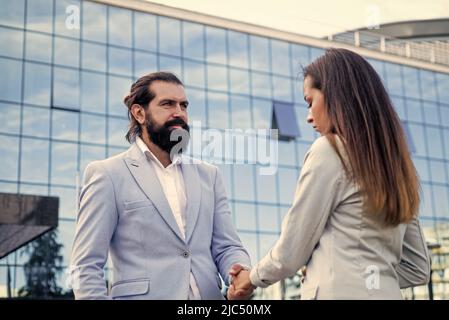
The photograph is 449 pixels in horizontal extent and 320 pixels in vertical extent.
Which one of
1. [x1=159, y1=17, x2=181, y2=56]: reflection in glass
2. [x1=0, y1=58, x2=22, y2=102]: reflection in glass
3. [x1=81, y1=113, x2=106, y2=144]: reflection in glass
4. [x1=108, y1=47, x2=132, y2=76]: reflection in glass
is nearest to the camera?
[x1=0, y1=58, x2=22, y2=102]: reflection in glass

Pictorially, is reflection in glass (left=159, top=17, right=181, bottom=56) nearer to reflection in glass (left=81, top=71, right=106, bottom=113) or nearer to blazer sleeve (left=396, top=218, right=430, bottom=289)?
reflection in glass (left=81, top=71, right=106, bottom=113)

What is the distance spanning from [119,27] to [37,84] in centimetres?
475

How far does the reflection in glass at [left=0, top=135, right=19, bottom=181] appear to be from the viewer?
98.6ft

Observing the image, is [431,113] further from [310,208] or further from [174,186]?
[310,208]

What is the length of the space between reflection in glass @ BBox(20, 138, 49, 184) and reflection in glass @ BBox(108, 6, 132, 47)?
5.87m

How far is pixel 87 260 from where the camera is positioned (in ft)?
13.0

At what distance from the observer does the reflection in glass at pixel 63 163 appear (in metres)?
31.0

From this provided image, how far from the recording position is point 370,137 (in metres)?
3.11

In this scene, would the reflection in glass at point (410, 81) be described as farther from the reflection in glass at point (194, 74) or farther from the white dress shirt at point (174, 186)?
the white dress shirt at point (174, 186)

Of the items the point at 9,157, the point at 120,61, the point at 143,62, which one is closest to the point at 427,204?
Answer: the point at 143,62

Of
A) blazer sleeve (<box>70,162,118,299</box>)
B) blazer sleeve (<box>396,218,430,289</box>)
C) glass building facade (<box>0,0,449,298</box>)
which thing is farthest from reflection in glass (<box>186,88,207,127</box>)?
blazer sleeve (<box>396,218,430,289</box>)

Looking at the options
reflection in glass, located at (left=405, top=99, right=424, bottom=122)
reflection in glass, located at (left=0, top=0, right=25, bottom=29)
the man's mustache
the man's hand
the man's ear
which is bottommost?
the man's hand
